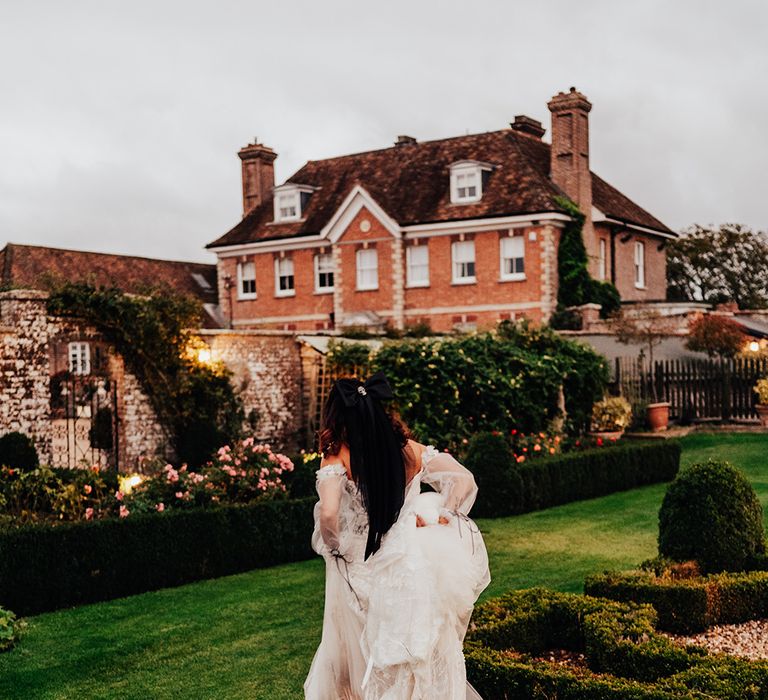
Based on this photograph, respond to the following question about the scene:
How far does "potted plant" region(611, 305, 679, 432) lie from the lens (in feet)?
79.0

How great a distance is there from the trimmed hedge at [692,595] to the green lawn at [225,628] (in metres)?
1.93

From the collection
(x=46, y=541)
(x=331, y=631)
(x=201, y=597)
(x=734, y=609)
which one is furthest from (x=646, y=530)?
(x=331, y=631)

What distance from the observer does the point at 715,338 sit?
26.5 m

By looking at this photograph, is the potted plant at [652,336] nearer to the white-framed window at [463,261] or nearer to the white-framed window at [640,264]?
the white-framed window at [463,261]

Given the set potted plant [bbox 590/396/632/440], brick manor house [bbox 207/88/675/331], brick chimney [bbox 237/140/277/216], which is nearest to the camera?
potted plant [bbox 590/396/632/440]

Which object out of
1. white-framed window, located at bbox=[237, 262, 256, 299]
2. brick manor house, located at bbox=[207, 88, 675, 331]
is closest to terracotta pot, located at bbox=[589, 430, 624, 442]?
brick manor house, located at bbox=[207, 88, 675, 331]

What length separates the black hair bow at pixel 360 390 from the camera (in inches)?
204

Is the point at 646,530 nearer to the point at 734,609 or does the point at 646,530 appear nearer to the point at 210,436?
the point at 734,609

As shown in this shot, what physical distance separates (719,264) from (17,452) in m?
45.0

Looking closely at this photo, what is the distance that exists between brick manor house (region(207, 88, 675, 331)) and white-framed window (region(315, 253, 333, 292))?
52 millimetres

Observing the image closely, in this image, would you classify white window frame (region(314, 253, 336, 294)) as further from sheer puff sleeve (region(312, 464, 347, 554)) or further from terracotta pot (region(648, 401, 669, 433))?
sheer puff sleeve (region(312, 464, 347, 554))

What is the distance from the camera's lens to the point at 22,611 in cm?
1008

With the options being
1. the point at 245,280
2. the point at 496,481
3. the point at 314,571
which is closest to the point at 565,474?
the point at 496,481

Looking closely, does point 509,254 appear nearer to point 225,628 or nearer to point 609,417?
point 609,417
